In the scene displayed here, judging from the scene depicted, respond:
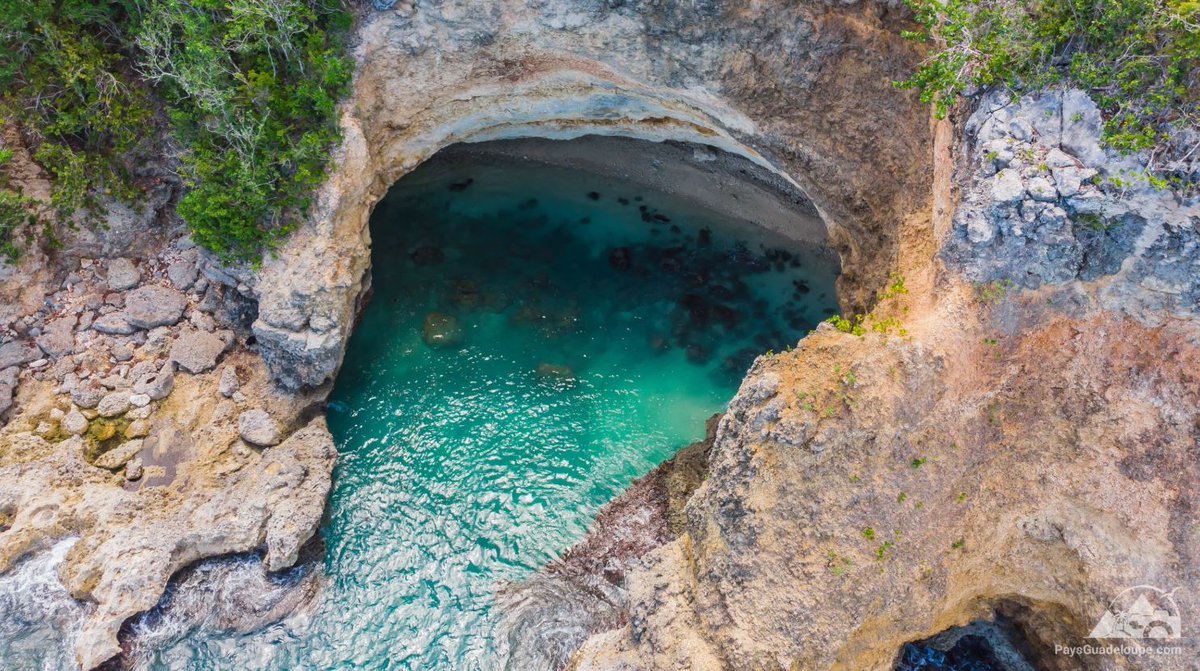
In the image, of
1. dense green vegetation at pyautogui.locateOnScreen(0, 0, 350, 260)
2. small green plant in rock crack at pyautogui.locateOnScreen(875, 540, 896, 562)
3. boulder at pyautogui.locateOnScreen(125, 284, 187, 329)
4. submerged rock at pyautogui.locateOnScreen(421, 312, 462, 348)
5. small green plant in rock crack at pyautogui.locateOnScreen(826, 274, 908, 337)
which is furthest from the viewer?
submerged rock at pyautogui.locateOnScreen(421, 312, 462, 348)

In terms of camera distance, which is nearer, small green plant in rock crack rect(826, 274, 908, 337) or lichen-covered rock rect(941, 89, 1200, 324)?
lichen-covered rock rect(941, 89, 1200, 324)

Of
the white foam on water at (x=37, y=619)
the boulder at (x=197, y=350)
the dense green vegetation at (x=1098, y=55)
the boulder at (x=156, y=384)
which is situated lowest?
the white foam on water at (x=37, y=619)

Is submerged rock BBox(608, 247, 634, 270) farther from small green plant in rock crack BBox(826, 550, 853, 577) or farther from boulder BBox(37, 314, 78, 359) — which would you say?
boulder BBox(37, 314, 78, 359)

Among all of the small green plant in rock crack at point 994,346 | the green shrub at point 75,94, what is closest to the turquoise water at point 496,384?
the green shrub at point 75,94

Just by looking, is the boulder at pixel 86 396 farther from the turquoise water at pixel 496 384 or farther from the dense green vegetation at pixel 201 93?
the turquoise water at pixel 496 384

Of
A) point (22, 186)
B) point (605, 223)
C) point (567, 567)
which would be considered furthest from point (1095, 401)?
point (22, 186)

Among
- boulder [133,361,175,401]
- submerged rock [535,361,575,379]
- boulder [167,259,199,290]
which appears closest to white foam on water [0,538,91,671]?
boulder [133,361,175,401]
